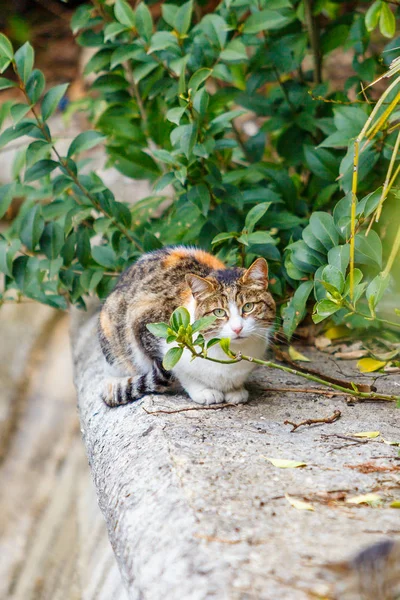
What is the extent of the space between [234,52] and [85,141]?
747 millimetres

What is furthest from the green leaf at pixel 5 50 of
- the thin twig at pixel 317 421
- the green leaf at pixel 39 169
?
the thin twig at pixel 317 421

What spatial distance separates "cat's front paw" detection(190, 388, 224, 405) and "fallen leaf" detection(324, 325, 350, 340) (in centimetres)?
103

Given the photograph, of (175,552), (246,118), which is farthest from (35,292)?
(246,118)

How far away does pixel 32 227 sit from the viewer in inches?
126

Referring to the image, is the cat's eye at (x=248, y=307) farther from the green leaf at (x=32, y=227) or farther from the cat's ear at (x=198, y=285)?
the green leaf at (x=32, y=227)

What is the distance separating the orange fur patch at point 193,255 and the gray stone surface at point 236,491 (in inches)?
20.8

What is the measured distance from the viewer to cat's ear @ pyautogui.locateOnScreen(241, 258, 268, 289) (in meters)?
2.54

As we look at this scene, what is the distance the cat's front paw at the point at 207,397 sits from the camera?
2537mm

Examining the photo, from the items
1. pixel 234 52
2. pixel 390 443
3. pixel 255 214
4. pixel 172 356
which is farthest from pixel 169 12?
pixel 390 443

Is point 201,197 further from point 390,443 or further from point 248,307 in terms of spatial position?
point 390,443

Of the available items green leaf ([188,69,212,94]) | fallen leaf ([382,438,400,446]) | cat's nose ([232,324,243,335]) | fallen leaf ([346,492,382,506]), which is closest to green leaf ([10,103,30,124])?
green leaf ([188,69,212,94])

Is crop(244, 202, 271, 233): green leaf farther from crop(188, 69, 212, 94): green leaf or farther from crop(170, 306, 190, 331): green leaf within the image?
crop(170, 306, 190, 331): green leaf

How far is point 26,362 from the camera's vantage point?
5887mm

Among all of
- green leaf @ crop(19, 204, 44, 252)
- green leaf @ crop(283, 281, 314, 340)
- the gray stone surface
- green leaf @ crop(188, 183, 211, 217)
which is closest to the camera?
the gray stone surface
